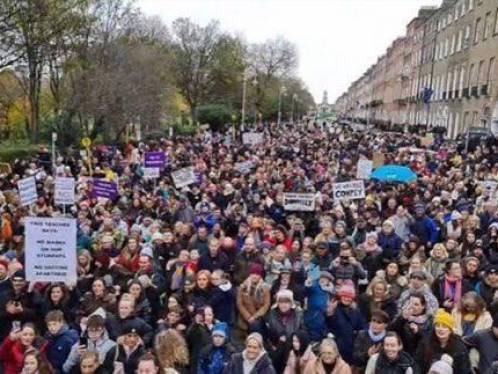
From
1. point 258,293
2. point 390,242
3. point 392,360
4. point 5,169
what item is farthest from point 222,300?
point 5,169

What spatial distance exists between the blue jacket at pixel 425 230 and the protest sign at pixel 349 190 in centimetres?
224

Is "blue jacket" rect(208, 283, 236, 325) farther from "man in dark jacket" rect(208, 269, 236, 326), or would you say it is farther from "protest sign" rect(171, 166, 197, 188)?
"protest sign" rect(171, 166, 197, 188)

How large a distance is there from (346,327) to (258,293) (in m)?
1.21

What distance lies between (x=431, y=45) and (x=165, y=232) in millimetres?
60613

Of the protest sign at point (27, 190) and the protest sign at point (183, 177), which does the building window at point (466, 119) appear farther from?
the protest sign at point (27, 190)

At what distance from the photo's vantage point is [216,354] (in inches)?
258

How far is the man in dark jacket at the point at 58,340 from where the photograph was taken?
21.9ft

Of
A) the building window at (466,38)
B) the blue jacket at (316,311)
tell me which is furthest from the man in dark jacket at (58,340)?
the building window at (466,38)

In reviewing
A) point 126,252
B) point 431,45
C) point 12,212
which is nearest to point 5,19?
point 12,212

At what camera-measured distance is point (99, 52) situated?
124ft

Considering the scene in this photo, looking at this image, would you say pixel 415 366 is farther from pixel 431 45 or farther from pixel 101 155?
pixel 431 45

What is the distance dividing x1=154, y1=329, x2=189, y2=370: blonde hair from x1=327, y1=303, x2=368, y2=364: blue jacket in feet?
5.73

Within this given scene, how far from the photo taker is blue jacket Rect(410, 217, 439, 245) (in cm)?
1252

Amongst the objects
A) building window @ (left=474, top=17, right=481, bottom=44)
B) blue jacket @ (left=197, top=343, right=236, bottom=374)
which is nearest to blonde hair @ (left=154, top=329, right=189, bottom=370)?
blue jacket @ (left=197, top=343, right=236, bottom=374)
